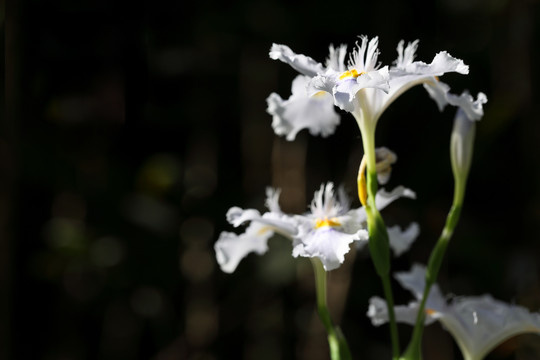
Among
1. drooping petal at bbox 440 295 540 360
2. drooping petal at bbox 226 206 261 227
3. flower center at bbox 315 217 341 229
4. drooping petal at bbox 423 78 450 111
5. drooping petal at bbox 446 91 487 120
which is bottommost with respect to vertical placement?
drooping petal at bbox 440 295 540 360

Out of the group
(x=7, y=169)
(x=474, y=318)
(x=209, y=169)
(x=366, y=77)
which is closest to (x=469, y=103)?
(x=366, y=77)

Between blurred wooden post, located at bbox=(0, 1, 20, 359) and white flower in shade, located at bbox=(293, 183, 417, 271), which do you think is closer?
white flower in shade, located at bbox=(293, 183, 417, 271)

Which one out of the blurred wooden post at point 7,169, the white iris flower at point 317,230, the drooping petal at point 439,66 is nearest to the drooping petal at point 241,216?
the white iris flower at point 317,230

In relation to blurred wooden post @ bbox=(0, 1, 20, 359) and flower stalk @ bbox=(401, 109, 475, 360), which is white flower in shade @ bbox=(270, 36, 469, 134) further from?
blurred wooden post @ bbox=(0, 1, 20, 359)

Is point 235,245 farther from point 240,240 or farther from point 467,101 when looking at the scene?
point 467,101

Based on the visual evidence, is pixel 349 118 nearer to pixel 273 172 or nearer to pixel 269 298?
pixel 273 172

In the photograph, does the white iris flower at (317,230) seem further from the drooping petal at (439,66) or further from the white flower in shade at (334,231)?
the drooping petal at (439,66)

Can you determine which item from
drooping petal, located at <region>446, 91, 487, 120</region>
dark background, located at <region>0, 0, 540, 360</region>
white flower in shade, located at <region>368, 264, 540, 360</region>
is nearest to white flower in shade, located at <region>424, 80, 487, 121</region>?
drooping petal, located at <region>446, 91, 487, 120</region>
